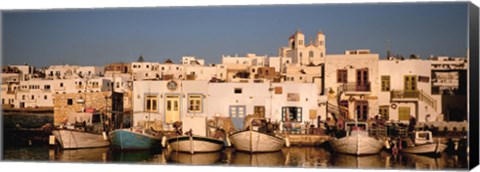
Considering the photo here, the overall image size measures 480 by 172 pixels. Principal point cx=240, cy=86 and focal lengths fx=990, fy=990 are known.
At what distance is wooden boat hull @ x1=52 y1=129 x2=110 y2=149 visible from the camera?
37.6 feet

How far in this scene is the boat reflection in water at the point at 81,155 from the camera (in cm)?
1123

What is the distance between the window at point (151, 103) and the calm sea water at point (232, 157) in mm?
485

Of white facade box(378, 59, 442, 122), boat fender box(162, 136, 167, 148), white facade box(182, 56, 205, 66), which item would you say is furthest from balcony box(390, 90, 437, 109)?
boat fender box(162, 136, 167, 148)

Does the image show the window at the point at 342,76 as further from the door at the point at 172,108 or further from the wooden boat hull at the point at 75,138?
the wooden boat hull at the point at 75,138

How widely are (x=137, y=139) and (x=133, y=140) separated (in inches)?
1.9

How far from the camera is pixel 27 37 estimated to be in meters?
11.6

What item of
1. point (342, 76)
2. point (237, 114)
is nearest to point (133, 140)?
point (237, 114)

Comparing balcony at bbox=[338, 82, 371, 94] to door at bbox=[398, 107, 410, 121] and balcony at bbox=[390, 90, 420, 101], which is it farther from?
door at bbox=[398, 107, 410, 121]

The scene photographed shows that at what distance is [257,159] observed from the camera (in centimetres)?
1082

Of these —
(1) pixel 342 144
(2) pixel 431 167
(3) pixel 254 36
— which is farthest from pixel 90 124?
(2) pixel 431 167

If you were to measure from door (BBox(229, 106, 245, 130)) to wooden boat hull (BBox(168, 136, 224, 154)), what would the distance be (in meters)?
0.29

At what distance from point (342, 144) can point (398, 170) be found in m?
0.74

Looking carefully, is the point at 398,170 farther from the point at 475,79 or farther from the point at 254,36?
the point at 254,36

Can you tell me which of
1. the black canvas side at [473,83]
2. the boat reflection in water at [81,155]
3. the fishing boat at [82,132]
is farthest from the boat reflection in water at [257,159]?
the black canvas side at [473,83]
